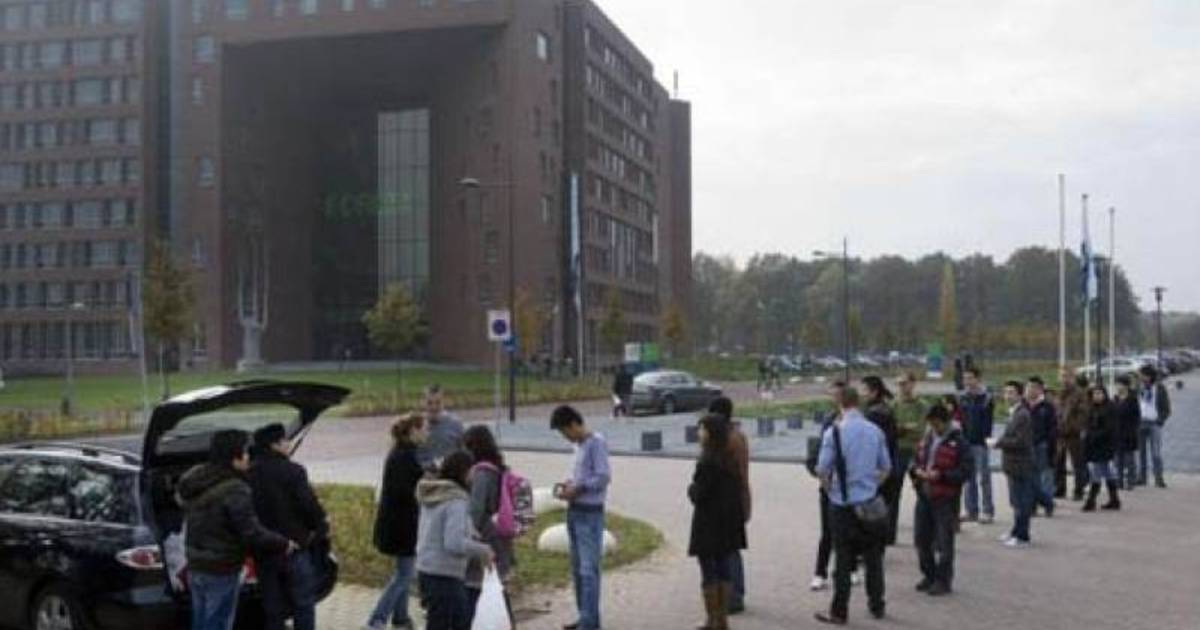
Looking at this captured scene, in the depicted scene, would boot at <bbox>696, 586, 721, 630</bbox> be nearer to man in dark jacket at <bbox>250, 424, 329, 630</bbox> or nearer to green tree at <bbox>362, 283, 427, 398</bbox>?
man in dark jacket at <bbox>250, 424, 329, 630</bbox>

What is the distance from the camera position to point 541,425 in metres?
36.2

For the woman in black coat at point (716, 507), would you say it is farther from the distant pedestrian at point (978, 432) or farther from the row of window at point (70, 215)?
the row of window at point (70, 215)

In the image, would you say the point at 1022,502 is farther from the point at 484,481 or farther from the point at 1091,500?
the point at 484,481

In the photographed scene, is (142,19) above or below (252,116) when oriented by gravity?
above

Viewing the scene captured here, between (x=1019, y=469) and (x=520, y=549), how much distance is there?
17.7 feet

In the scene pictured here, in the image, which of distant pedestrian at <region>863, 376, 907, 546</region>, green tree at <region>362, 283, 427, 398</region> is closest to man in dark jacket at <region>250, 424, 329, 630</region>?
distant pedestrian at <region>863, 376, 907, 546</region>

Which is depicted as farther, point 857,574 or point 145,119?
point 145,119

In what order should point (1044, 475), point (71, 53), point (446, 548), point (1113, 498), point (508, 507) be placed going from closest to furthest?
point (446, 548), point (508, 507), point (1044, 475), point (1113, 498), point (71, 53)

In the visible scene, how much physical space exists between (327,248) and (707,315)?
197 ft

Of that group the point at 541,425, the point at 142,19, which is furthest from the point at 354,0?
the point at 541,425

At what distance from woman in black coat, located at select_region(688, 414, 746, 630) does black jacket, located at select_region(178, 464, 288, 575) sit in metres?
2.97

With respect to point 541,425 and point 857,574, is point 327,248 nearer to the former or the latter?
point 541,425

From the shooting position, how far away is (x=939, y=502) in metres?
11.7

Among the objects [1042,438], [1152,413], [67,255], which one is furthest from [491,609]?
[67,255]
